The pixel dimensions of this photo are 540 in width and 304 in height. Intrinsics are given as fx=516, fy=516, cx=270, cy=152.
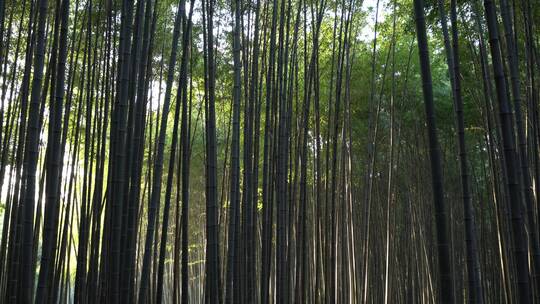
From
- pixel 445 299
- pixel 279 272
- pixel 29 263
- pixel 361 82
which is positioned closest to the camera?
pixel 445 299

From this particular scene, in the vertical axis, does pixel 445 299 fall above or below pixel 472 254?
below

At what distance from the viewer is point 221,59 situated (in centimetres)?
725

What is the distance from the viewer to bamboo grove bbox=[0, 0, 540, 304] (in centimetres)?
246

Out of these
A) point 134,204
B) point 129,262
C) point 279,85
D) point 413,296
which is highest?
point 279,85

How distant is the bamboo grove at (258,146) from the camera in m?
2.46

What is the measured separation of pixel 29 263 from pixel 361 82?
20.9ft

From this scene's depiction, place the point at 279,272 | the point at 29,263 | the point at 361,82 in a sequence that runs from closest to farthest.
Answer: the point at 29,263
the point at 279,272
the point at 361,82

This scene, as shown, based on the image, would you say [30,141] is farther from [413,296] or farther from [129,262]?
[413,296]

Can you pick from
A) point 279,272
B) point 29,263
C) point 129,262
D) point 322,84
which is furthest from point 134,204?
point 322,84

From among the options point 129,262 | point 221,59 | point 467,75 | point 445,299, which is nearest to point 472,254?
point 445,299

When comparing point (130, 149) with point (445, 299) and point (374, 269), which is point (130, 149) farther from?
point (374, 269)

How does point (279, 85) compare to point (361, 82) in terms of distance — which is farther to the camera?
point (361, 82)

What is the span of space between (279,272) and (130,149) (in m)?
1.64

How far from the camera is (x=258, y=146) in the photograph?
4891 millimetres
